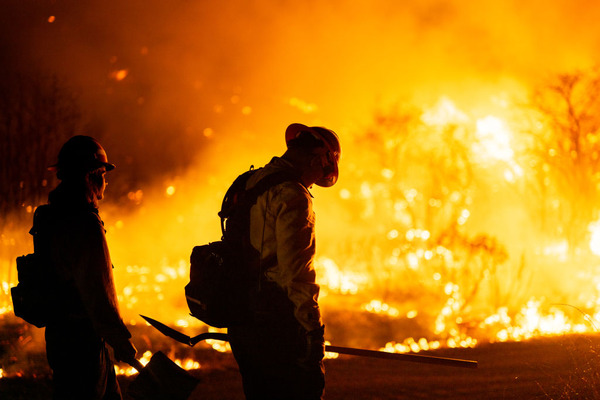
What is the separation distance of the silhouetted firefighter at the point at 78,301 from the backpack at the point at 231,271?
1.35 ft

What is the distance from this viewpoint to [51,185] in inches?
441

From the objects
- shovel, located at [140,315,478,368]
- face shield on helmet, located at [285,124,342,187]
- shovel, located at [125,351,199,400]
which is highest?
face shield on helmet, located at [285,124,342,187]

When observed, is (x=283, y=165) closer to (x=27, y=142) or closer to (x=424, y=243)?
(x=27, y=142)

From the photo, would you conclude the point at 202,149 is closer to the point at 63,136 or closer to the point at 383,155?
the point at 383,155

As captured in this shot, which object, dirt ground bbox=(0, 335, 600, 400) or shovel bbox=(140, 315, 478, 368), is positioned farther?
dirt ground bbox=(0, 335, 600, 400)

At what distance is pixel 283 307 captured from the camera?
2.79 metres

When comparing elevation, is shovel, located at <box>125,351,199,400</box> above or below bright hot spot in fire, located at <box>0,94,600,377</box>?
below

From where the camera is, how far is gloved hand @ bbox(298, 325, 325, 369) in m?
2.66

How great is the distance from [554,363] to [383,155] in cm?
1263

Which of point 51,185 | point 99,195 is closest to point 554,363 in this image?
point 99,195

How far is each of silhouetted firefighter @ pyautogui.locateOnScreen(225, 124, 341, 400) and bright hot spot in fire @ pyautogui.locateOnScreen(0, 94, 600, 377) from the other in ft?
19.8

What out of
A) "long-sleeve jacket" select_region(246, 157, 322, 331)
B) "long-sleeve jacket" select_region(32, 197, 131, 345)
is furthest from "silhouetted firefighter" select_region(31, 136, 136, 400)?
"long-sleeve jacket" select_region(246, 157, 322, 331)

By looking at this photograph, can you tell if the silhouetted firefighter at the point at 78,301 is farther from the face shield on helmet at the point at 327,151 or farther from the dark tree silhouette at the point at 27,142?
the dark tree silhouette at the point at 27,142

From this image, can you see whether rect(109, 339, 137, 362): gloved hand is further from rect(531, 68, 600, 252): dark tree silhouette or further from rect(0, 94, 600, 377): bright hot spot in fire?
rect(531, 68, 600, 252): dark tree silhouette
